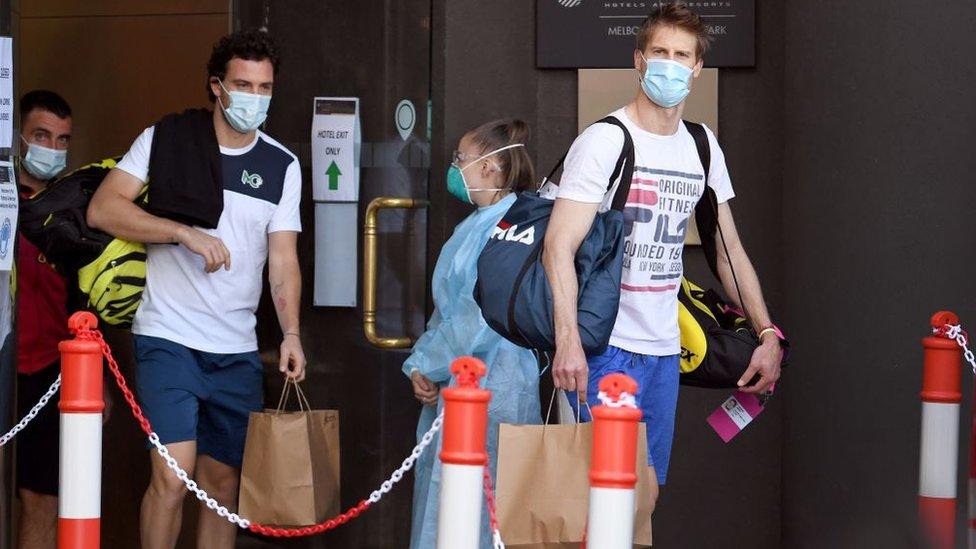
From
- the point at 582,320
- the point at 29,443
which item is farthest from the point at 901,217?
the point at 29,443

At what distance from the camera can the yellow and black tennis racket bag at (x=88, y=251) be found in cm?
530

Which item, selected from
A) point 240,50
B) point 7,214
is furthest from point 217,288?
point 240,50

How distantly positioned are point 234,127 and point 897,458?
2593mm

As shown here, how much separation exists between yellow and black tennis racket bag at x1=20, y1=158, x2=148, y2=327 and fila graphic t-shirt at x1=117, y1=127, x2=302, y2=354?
0.19ft

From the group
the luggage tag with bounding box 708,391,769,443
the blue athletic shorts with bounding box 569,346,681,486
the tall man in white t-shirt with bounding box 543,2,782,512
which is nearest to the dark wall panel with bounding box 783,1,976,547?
the luggage tag with bounding box 708,391,769,443

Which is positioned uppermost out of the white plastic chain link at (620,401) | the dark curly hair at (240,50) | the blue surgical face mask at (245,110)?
the dark curly hair at (240,50)

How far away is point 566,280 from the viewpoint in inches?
168

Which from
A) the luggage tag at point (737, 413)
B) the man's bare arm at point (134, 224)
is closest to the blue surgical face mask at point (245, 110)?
the man's bare arm at point (134, 224)

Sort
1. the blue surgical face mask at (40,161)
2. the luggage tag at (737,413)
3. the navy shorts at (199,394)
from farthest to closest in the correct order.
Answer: the blue surgical face mask at (40,161) < the navy shorts at (199,394) < the luggage tag at (737,413)

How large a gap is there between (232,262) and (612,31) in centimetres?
179

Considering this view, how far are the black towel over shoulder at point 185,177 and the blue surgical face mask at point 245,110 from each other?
0.37 feet

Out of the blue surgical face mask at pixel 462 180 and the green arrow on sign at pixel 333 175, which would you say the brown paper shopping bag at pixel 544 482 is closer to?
the blue surgical face mask at pixel 462 180

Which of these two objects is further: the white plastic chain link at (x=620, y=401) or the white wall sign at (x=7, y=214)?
the white wall sign at (x=7, y=214)

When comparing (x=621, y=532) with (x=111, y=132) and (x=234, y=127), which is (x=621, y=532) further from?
(x=111, y=132)
